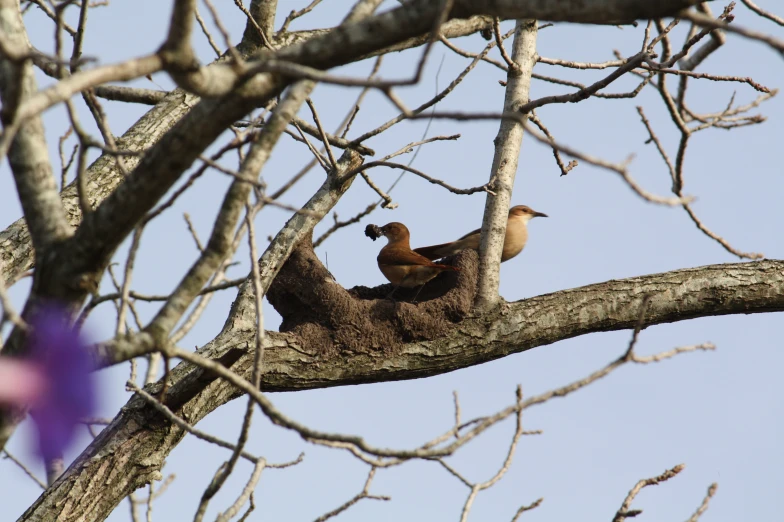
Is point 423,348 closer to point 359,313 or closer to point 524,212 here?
point 359,313

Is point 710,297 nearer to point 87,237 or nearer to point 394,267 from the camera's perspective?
point 394,267

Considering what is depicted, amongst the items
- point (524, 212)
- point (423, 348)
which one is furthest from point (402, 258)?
point (524, 212)

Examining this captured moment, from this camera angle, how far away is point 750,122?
4566mm

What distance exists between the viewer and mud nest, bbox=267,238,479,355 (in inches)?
193

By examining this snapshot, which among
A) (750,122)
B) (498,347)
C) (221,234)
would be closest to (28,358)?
(221,234)

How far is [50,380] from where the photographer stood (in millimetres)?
2529

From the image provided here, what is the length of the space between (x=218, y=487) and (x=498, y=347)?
8.17ft

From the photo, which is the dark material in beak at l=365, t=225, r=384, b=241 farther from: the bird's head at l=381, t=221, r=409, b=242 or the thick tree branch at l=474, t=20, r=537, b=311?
the thick tree branch at l=474, t=20, r=537, b=311

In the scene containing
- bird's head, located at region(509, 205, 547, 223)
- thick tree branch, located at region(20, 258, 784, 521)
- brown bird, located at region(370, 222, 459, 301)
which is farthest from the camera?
bird's head, located at region(509, 205, 547, 223)

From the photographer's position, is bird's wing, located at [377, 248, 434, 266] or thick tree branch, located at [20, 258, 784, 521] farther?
bird's wing, located at [377, 248, 434, 266]

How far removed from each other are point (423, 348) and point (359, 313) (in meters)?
0.44

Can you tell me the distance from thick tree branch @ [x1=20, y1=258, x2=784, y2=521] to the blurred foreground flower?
1554 mm

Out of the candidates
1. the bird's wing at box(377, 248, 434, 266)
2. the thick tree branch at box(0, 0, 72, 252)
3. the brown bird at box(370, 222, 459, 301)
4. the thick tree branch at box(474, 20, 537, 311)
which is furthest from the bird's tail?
the thick tree branch at box(0, 0, 72, 252)

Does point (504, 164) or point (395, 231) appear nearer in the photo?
point (504, 164)
